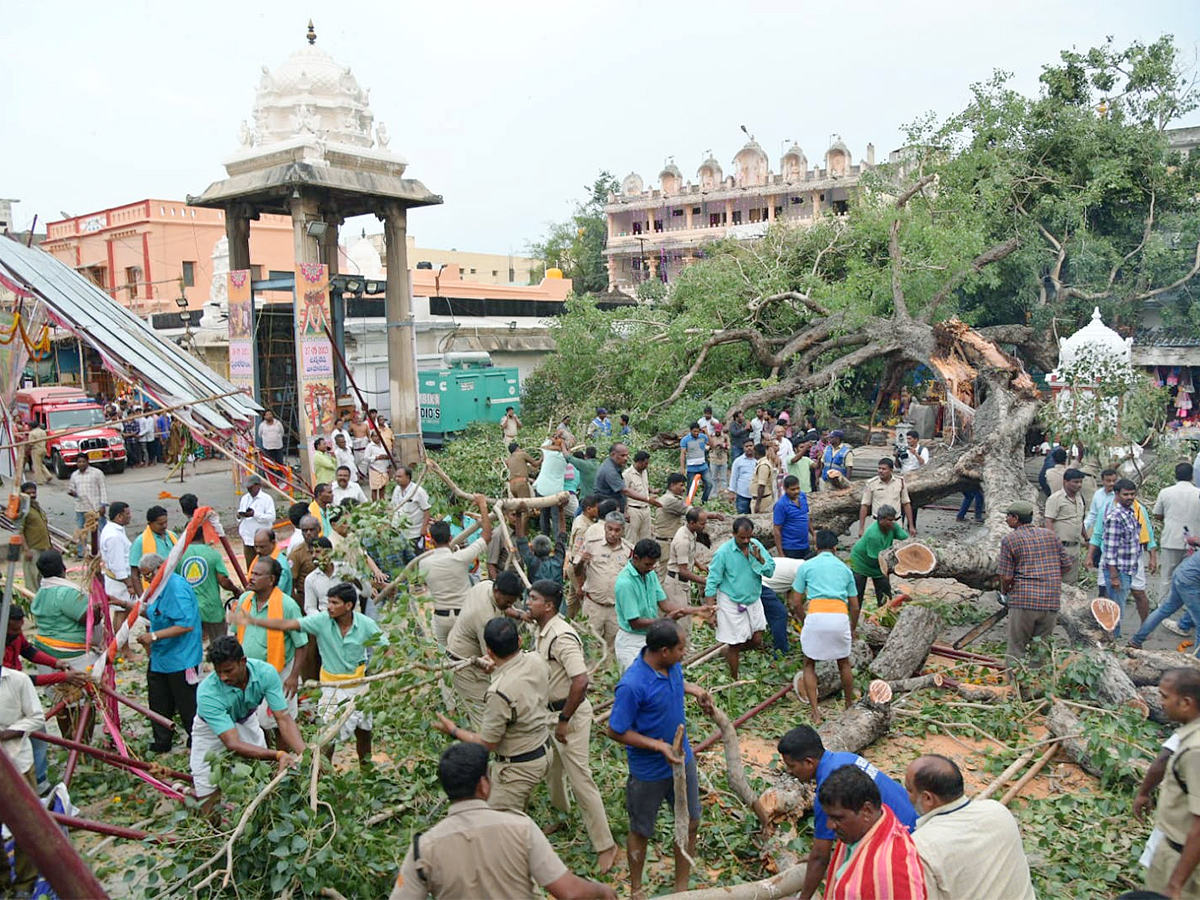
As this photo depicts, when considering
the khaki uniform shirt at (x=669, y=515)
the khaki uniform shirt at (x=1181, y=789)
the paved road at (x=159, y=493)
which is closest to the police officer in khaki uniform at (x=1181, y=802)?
the khaki uniform shirt at (x=1181, y=789)

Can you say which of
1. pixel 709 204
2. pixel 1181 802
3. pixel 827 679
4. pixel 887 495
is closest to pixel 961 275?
pixel 887 495

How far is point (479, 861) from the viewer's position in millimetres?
3285

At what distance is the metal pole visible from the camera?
181cm

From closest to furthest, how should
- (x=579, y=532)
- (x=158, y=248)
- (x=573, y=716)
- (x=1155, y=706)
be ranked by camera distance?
1. (x=573, y=716)
2. (x=1155, y=706)
3. (x=579, y=532)
4. (x=158, y=248)

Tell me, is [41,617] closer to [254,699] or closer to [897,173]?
[254,699]

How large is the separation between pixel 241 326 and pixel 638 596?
1218cm

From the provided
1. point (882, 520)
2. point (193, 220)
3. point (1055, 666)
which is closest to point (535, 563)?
point (882, 520)

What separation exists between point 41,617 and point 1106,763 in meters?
7.16

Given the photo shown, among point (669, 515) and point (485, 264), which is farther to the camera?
point (485, 264)

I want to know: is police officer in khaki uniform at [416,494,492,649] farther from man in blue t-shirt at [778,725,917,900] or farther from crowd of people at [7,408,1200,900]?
man in blue t-shirt at [778,725,917,900]

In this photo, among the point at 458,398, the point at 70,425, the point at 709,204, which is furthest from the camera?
the point at 709,204

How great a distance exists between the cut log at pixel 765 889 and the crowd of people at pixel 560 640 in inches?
12.5

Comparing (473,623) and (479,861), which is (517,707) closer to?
(473,623)

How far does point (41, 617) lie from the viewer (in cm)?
627
